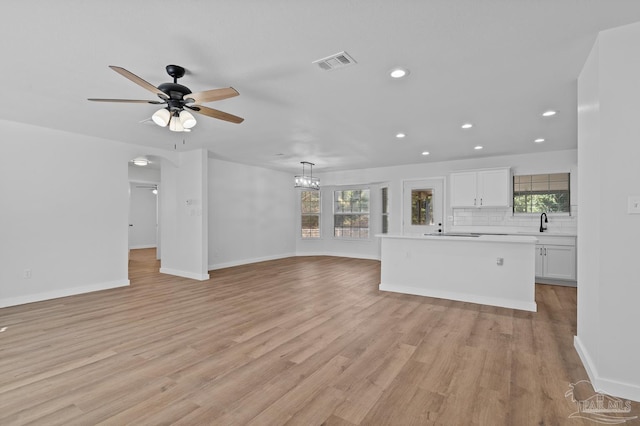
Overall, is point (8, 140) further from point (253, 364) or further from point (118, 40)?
point (253, 364)

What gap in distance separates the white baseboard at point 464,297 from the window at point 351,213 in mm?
3873

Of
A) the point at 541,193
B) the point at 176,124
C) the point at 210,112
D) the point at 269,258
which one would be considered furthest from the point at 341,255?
the point at 176,124

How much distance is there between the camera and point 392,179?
26.2ft

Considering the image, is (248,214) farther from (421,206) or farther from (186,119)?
(186,119)

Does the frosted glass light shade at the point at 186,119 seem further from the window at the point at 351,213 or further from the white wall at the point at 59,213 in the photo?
the window at the point at 351,213

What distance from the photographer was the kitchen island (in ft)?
13.4

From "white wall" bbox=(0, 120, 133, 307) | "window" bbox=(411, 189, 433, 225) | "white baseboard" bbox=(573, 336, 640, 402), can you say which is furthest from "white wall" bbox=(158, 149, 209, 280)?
"white baseboard" bbox=(573, 336, 640, 402)

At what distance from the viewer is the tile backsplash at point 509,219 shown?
235 inches

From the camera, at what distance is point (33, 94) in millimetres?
3271

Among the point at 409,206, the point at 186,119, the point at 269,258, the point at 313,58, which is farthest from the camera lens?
the point at 269,258

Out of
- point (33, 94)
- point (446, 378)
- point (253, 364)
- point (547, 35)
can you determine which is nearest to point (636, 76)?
point (547, 35)

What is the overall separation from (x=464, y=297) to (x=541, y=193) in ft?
11.1

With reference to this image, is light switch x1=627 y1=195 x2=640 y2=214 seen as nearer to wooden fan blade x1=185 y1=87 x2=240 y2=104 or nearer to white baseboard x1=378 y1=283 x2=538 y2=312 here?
white baseboard x1=378 y1=283 x2=538 y2=312

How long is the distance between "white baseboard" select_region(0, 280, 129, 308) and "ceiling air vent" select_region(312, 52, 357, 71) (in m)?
5.14
